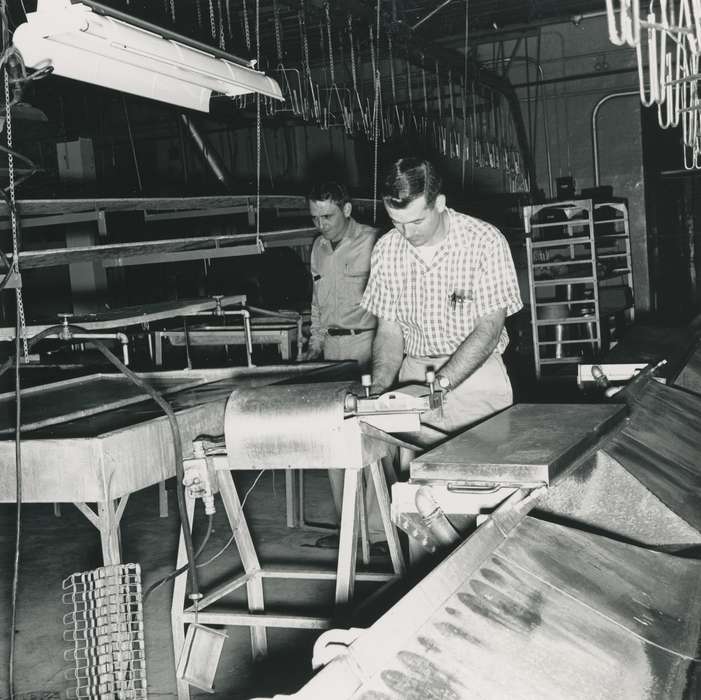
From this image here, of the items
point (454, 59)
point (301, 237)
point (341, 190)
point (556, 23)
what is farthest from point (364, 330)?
point (556, 23)

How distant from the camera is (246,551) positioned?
123 inches

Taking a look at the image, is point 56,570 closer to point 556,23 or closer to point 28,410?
point 28,410

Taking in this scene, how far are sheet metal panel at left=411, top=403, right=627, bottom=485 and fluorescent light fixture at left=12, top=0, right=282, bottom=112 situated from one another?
1365 millimetres

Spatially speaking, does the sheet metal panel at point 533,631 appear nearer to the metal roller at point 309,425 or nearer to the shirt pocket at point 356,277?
the metal roller at point 309,425

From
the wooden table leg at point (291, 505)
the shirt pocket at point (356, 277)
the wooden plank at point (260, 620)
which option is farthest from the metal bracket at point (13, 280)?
the wooden table leg at point (291, 505)

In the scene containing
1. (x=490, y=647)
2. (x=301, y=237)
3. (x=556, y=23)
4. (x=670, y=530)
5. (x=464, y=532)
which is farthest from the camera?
(x=556, y=23)

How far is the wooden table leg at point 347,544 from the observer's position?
2.71 m

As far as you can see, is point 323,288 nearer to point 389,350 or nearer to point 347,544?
point 389,350

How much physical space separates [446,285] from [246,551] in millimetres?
1192

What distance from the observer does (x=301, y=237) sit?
18.6ft

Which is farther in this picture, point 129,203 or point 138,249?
point 129,203

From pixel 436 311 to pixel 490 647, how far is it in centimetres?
181

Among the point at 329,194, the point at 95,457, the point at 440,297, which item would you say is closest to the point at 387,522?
the point at 440,297

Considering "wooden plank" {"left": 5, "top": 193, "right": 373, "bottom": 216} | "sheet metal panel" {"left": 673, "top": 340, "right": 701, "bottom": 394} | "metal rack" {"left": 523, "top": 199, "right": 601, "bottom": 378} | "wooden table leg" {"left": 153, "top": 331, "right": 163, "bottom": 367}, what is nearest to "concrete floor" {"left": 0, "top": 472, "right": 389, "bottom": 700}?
"wooden table leg" {"left": 153, "top": 331, "right": 163, "bottom": 367}
